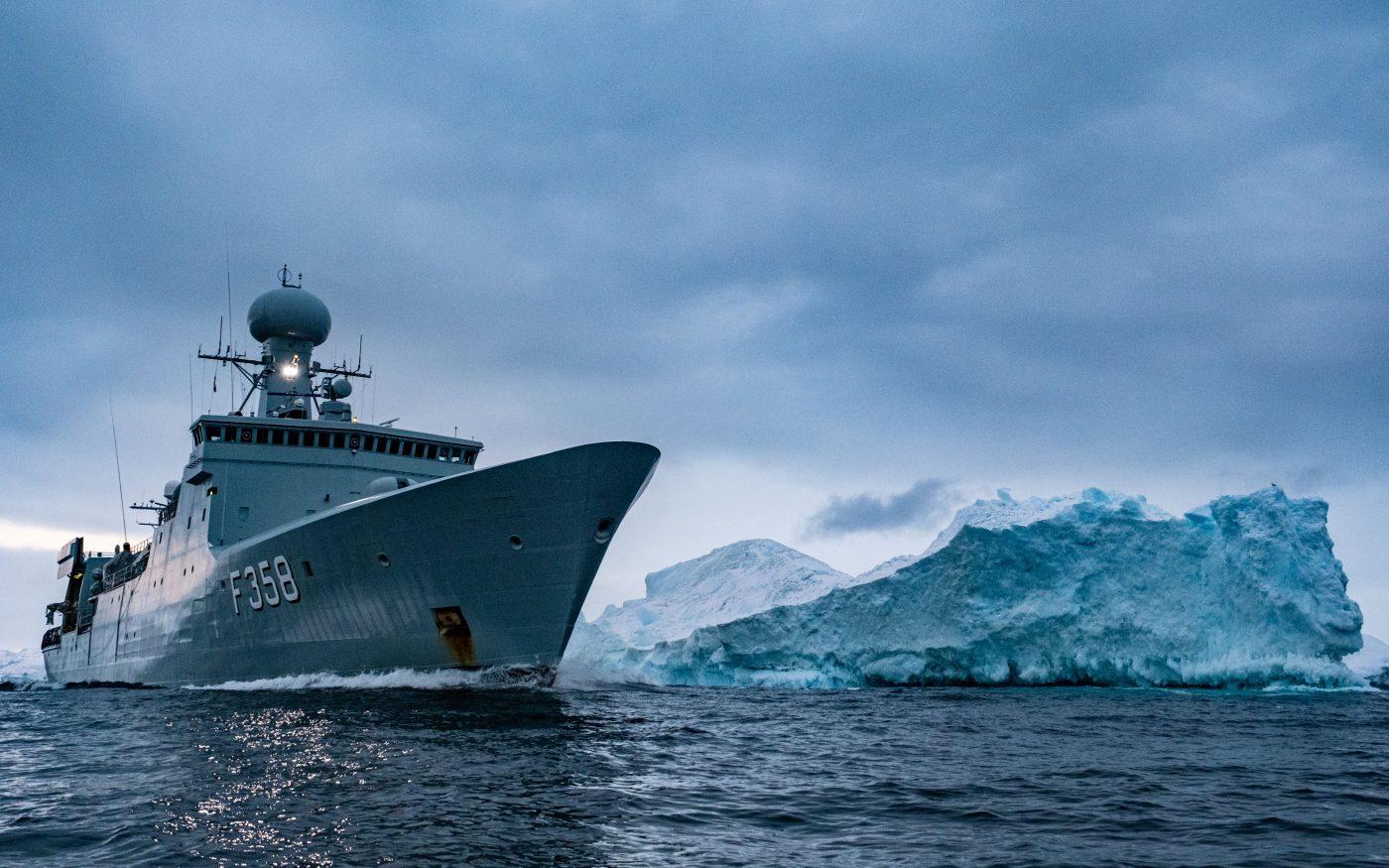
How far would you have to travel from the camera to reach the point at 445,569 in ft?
53.5

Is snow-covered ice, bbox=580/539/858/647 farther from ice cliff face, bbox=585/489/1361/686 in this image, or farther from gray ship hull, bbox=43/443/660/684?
gray ship hull, bbox=43/443/660/684

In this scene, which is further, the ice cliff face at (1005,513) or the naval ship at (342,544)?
the ice cliff face at (1005,513)

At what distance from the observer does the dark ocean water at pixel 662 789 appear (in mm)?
5797

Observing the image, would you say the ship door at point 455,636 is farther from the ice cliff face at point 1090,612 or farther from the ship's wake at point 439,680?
the ice cliff face at point 1090,612

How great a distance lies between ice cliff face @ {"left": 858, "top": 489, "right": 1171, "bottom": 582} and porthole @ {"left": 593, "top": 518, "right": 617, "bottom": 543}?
56.5 feet

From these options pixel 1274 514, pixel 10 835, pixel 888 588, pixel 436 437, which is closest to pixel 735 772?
pixel 10 835

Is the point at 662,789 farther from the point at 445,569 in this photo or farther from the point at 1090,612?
the point at 1090,612

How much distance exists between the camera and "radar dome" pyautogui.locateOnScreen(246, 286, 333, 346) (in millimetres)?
27781

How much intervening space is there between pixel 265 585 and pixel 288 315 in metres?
11.5

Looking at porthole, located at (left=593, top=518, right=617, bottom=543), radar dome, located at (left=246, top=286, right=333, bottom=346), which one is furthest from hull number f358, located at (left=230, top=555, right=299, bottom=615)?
radar dome, located at (left=246, top=286, right=333, bottom=346)

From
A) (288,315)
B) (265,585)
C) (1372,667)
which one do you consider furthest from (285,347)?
(1372,667)

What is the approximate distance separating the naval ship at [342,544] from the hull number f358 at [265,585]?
5 centimetres

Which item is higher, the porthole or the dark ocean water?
the porthole

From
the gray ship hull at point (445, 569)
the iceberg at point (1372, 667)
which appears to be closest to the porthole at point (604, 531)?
the gray ship hull at point (445, 569)
